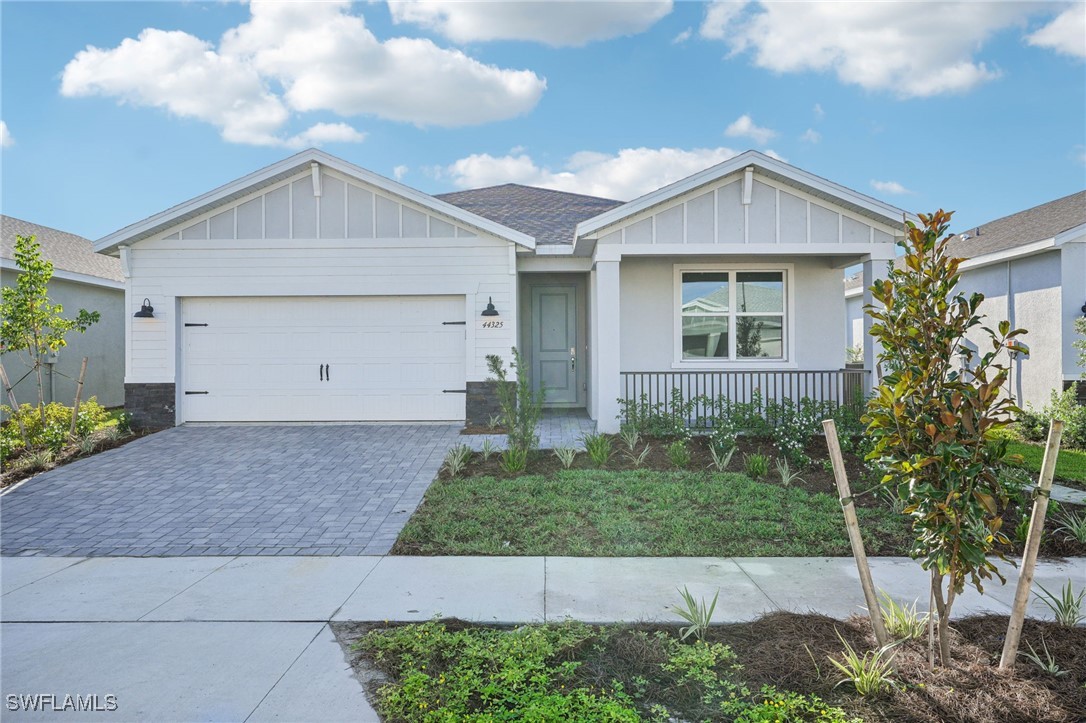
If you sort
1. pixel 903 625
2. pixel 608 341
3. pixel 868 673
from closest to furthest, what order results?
1. pixel 868 673
2. pixel 903 625
3. pixel 608 341

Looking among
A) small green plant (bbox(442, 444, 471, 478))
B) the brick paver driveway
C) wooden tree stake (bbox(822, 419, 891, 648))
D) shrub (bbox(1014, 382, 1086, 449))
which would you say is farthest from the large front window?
wooden tree stake (bbox(822, 419, 891, 648))

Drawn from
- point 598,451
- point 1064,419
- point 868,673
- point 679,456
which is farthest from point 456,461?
point 1064,419

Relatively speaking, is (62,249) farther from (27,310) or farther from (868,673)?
(868,673)

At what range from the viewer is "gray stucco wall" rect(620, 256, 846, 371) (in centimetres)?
1076

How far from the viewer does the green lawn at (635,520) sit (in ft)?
15.9

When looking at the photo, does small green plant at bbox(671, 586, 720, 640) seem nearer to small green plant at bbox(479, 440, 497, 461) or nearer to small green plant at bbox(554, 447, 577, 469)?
small green plant at bbox(554, 447, 577, 469)

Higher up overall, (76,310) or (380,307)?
(76,310)

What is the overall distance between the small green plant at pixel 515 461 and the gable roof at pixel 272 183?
4.16 m

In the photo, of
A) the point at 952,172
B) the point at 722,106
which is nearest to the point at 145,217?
the point at 722,106

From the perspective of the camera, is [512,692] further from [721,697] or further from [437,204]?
[437,204]

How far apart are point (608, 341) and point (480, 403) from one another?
253cm

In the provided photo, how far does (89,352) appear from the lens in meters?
13.7

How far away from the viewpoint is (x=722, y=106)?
12125 millimetres

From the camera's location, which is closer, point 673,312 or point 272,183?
point 272,183
